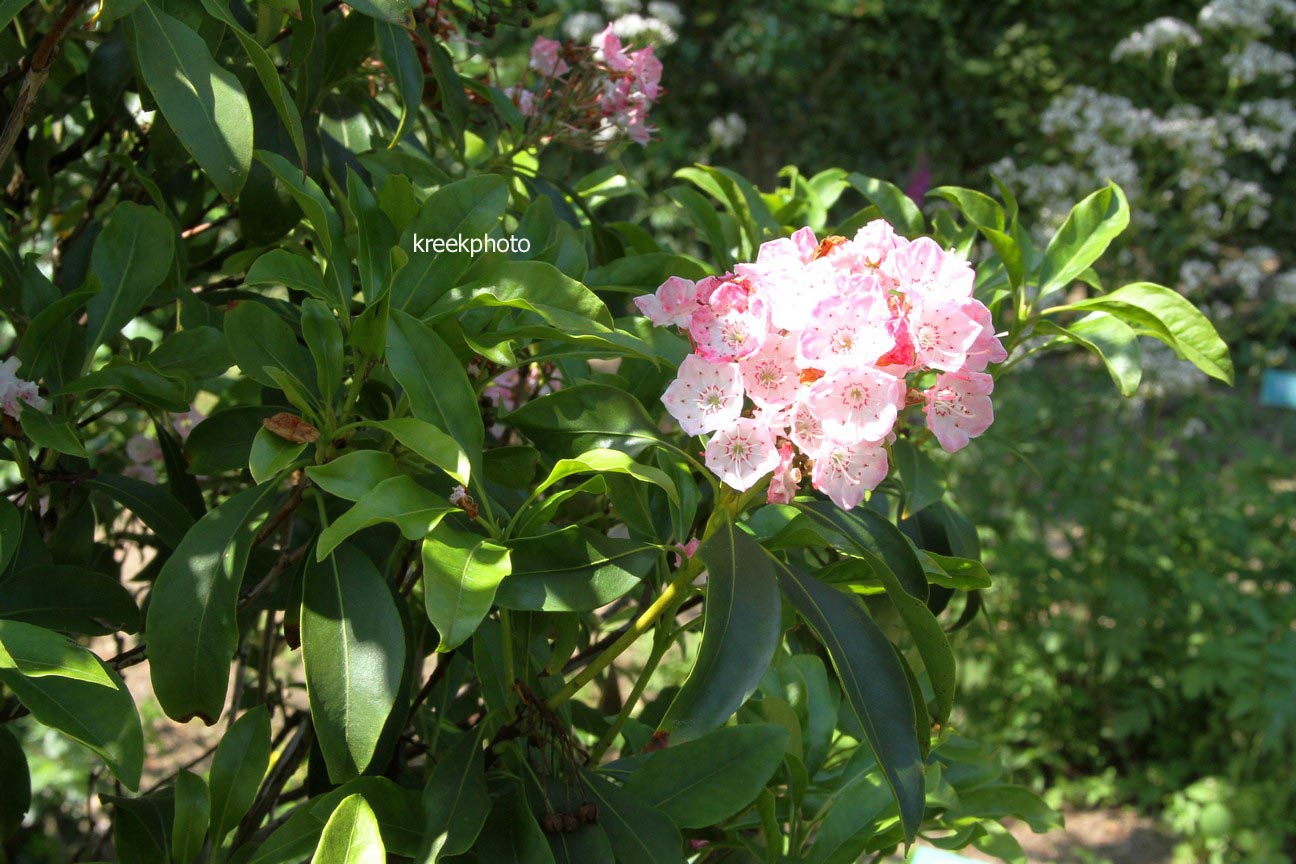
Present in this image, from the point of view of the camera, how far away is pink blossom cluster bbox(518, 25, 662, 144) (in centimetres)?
134

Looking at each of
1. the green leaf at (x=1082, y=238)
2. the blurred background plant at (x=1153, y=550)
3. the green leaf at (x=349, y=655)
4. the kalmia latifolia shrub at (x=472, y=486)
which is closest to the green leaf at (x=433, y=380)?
the kalmia latifolia shrub at (x=472, y=486)

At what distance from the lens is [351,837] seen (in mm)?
725

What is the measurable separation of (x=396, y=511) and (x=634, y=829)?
0.29 metres

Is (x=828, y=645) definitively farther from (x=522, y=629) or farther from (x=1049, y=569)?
(x=1049, y=569)

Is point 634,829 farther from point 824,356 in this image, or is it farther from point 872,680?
point 824,356

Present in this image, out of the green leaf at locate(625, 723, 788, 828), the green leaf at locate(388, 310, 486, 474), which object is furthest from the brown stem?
the green leaf at locate(625, 723, 788, 828)

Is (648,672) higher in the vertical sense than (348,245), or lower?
lower

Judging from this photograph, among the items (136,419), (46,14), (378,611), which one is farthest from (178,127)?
(136,419)

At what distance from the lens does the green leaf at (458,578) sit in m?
0.65

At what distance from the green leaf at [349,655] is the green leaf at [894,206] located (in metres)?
0.65

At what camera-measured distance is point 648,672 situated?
0.84 m

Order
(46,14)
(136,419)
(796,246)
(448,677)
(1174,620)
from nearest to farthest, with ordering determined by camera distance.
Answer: (796,246) → (448,677) → (46,14) → (136,419) → (1174,620)

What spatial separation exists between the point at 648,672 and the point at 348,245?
0.42 m

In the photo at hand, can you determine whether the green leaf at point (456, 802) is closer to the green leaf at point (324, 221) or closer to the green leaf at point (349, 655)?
the green leaf at point (349, 655)
